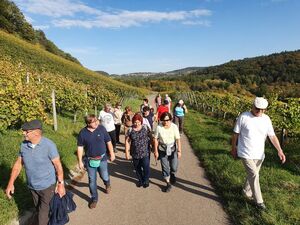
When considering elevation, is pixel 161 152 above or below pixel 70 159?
above

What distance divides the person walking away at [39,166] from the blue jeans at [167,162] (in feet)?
9.06

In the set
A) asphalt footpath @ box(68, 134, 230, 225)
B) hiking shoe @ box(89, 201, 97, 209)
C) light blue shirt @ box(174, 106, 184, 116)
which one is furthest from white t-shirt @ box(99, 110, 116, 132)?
light blue shirt @ box(174, 106, 184, 116)

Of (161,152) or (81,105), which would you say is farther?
(81,105)

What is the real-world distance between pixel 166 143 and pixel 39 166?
3.09 metres

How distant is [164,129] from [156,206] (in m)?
1.71

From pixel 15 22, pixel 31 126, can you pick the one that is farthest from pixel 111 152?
pixel 15 22

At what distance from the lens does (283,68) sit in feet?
309

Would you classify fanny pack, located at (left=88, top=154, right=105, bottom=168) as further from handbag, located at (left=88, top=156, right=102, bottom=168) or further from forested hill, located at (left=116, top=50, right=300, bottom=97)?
forested hill, located at (left=116, top=50, right=300, bottom=97)

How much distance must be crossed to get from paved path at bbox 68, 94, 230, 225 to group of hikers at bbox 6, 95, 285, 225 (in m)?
0.26

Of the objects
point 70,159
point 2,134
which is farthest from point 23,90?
point 70,159

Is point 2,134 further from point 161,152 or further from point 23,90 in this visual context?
point 161,152

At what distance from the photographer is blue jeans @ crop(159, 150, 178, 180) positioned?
7.29 m

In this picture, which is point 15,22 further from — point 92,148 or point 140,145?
point 92,148

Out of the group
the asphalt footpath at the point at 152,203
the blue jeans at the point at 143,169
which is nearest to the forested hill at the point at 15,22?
the asphalt footpath at the point at 152,203
